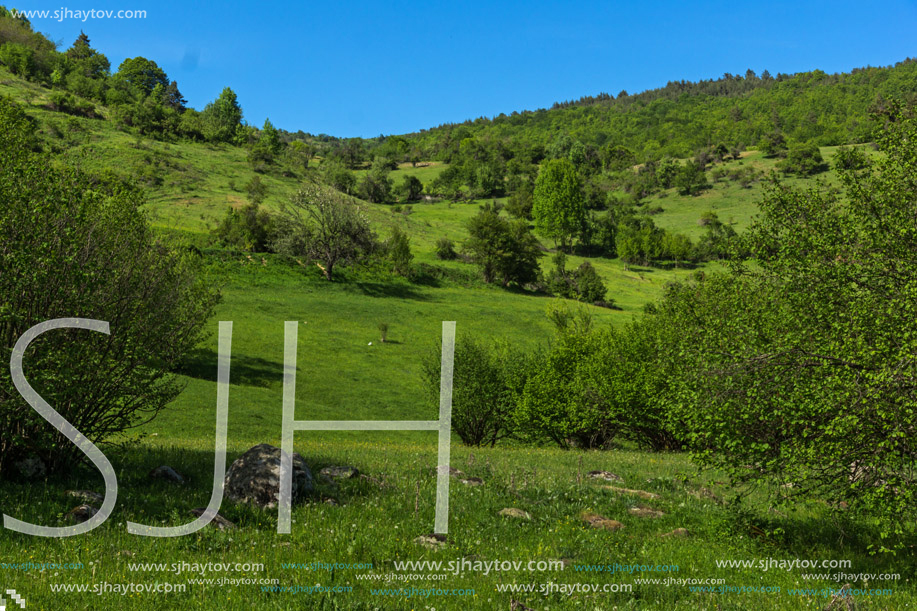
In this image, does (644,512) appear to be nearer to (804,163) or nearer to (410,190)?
(410,190)

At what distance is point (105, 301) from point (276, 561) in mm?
8121

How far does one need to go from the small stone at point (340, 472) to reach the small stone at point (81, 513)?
5343 millimetres

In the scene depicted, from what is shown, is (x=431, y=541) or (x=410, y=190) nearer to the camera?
(x=431, y=541)

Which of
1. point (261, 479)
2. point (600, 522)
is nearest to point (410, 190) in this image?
point (261, 479)

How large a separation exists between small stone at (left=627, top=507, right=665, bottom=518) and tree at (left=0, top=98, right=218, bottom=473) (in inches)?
483

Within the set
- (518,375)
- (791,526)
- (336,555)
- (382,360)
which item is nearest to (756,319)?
(791,526)

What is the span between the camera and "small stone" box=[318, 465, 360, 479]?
49.6ft

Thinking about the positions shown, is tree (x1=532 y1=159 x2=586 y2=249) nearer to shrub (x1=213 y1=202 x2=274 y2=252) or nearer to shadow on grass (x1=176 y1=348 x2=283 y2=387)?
shrub (x1=213 y1=202 x2=274 y2=252)

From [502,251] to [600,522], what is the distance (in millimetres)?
83385

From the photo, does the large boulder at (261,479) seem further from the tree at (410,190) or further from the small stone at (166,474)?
the tree at (410,190)

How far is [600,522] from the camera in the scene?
12.6 m

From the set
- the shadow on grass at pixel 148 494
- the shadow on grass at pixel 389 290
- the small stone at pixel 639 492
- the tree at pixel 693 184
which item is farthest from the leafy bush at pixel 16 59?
the small stone at pixel 639 492

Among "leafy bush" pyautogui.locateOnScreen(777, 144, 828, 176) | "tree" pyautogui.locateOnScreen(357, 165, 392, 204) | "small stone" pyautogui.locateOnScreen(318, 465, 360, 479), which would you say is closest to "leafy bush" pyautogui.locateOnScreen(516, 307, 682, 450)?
"small stone" pyautogui.locateOnScreen(318, 465, 360, 479)

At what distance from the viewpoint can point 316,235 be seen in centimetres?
8081
